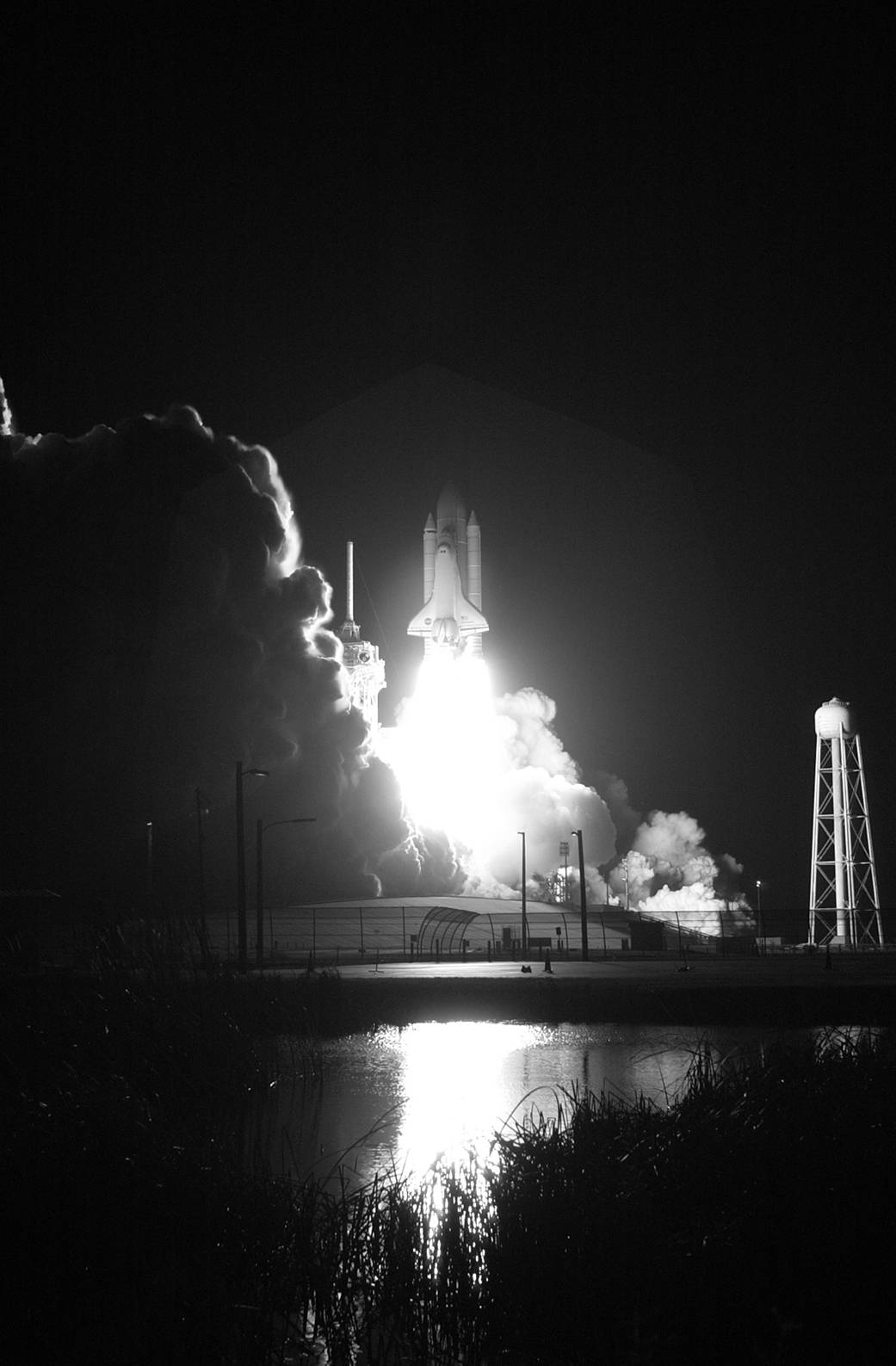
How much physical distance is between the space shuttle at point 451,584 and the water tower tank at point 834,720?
29.5 metres

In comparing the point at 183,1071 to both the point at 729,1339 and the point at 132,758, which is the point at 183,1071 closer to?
the point at 729,1339

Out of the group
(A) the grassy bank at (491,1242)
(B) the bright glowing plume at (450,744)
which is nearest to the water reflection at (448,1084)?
(A) the grassy bank at (491,1242)

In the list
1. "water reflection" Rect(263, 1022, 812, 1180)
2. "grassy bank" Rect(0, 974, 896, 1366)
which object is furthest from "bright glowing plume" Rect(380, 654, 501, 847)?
"grassy bank" Rect(0, 974, 896, 1366)

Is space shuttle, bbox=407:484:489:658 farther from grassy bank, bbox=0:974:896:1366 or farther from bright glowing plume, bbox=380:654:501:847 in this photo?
grassy bank, bbox=0:974:896:1366

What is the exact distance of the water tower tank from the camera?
81.4 metres

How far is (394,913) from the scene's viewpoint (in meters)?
70.1

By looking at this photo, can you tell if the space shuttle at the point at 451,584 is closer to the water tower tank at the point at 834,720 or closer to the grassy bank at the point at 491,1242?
the water tower tank at the point at 834,720

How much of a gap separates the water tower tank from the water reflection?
165ft

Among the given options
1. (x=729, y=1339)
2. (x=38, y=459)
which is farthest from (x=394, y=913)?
(x=729, y=1339)

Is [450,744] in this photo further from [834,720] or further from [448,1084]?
[448,1084]

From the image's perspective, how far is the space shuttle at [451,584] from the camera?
101688 mm

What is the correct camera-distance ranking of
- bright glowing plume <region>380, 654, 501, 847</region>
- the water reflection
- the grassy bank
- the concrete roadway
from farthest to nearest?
bright glowing plume <region>380, 654, 501, 847</region>
the concrete roadway
the water reflection
the grassy bank

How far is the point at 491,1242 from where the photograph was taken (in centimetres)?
1387

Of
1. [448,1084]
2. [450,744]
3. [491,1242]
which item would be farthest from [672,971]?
[450,744]
